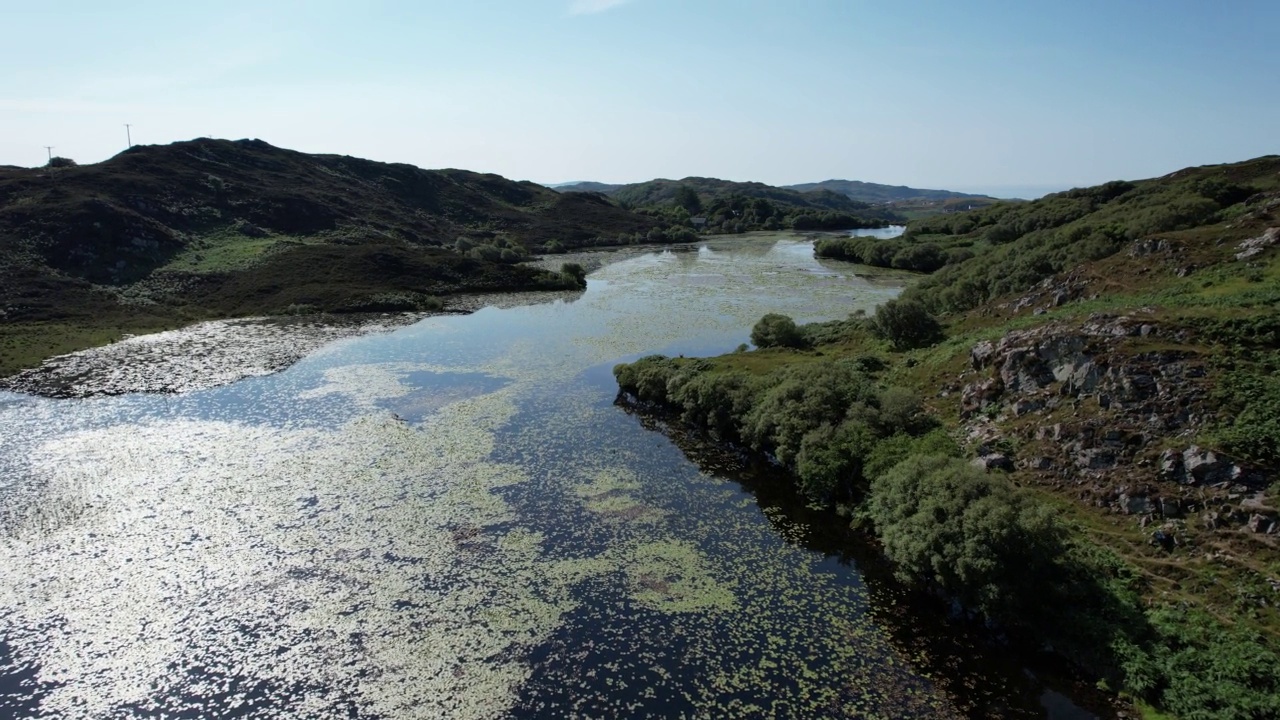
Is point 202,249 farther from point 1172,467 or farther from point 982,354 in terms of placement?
A: point 1172,467

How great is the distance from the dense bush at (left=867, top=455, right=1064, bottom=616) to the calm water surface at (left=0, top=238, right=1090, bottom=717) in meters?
3.32

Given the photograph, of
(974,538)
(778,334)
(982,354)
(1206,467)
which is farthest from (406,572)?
(778,334)

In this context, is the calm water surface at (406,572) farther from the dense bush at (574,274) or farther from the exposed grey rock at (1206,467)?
the dense bush at (574,274)

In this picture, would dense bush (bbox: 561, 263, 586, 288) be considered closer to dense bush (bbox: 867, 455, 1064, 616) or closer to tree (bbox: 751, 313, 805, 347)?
tree (bbox: 751, 313, 805, 347)

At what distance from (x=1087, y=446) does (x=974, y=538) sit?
11.6 metres

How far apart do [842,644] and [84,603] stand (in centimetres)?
3140

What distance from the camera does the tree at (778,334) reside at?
68.1 m

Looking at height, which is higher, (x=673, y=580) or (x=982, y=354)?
(x=982, y=354)

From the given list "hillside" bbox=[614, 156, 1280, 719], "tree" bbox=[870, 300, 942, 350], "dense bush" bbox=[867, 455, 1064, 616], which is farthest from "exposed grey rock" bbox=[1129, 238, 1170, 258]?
"dense bush" bbox=[867, 455, 1064, 616]

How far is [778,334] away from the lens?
6806 cm

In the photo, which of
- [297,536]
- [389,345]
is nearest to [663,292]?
[389,345]

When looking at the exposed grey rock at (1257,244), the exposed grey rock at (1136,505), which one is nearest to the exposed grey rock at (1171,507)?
the exposed grey rock at (1136,505)

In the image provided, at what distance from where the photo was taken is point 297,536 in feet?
117

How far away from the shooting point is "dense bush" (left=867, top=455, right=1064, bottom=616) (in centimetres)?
2655
